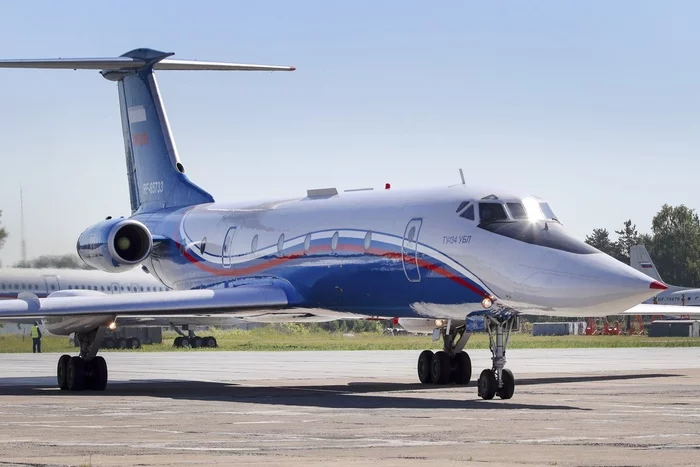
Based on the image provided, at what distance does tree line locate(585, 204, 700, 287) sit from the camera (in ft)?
399

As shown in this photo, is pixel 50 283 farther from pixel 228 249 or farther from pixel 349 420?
pixel 349 420

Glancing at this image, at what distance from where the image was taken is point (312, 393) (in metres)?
21.3

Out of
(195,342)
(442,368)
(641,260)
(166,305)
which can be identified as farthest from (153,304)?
(641,260)

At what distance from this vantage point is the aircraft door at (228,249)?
25.5 metres

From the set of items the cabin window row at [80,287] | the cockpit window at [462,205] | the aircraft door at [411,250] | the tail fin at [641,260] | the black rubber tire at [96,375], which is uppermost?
the tail fin at [641,260]

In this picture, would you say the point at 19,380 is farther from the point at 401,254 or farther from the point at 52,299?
the point at 401,254

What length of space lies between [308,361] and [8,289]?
22850mm

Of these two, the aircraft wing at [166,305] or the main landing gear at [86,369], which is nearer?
the aircraft wing at [166,305]

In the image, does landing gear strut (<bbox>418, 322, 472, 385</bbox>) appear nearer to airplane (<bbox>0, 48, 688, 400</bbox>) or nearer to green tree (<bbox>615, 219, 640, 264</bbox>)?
airplane (<bbox>0, 48, 688, 400</bbox>)

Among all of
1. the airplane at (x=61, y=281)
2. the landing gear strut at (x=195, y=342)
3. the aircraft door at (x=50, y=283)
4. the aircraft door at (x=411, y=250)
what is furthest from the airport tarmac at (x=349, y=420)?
the aircraft door at (x=50, y=283)

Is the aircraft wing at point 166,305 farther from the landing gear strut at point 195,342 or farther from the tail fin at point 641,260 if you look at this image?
the tail fin at point 641,260

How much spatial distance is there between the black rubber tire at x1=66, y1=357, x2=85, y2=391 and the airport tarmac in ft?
1.87

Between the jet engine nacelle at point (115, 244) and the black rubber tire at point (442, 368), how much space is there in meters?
6.36

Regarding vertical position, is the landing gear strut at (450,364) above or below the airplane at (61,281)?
below
